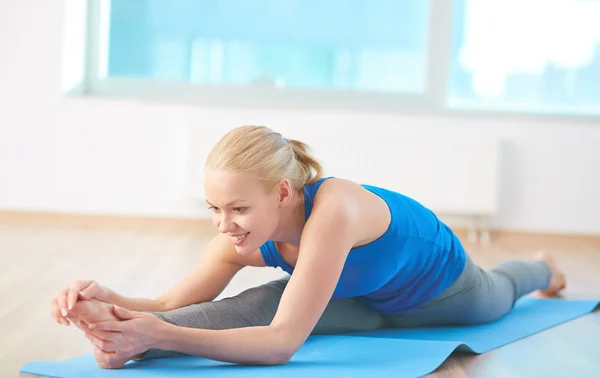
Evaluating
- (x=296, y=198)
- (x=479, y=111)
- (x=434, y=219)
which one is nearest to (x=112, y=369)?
(x=296, y=198)

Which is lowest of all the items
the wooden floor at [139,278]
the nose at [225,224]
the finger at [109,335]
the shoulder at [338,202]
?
the wooden floor at [139,278]

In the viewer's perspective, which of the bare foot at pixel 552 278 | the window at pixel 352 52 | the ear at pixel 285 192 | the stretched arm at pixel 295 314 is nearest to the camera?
the stretched arm at pixel 295 314

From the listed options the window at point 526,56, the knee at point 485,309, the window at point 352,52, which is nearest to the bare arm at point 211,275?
the knee at point 485,309

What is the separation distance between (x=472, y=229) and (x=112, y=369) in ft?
11.1

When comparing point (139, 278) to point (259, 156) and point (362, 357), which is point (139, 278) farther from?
point (259, 156)

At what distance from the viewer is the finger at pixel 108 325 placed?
1725 millimetres

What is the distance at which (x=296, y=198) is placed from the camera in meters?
2.00

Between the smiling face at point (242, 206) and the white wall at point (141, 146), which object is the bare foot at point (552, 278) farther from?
the white wall at point (141, 146)

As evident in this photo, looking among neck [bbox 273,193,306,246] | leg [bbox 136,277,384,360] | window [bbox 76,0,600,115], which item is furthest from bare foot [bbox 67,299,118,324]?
window [bbox 76,0,600,115]

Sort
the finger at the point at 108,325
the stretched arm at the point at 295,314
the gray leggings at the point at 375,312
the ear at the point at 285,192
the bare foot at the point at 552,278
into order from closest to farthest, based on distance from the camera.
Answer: the finger at the point at 108,325
the stretched arm at the point at 295,314
the ear at the point at 285,192
the gray leggings at the point at 375,312
the bare foot at the point at 552,278

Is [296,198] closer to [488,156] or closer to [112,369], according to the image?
[112,369]

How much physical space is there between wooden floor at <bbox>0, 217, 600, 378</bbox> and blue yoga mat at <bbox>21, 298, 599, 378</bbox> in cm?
5

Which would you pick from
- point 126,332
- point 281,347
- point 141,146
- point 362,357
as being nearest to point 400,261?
point 362,357

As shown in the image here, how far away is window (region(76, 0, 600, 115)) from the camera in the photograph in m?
5.12
